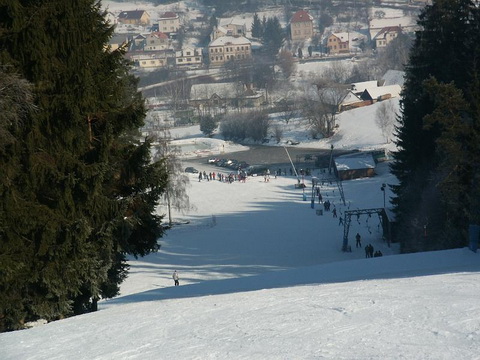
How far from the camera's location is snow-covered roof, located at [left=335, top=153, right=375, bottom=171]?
1368 inches

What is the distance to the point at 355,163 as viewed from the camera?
3500 centimetres

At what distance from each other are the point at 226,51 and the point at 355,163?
2566 inches

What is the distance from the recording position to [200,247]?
20797mm

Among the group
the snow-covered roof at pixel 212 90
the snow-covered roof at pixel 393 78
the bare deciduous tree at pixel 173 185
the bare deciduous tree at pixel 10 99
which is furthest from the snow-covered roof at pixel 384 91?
the bare deciduous tree at pixel 10 99

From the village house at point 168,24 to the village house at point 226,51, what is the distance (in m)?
22.1

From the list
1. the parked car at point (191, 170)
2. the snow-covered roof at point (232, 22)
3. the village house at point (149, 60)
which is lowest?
the parked car at point (191, 170)

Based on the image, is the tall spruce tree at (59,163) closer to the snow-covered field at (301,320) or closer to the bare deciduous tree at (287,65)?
the snow-covered field at (301,320)

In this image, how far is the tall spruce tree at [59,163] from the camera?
750 cm

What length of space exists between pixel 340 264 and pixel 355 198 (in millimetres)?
20593

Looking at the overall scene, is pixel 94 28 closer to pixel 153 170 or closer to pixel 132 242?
pixel 153 170

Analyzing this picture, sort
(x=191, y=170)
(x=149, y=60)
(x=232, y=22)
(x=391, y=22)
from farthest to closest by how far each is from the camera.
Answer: (x=232, y=22)
(x=391, y=22)
(x=149, y=60)
(x=191, y=170)

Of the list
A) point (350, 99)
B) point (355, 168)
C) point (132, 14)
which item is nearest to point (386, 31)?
point (132, 14)

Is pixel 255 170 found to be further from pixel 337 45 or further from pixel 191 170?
pixel 337 45

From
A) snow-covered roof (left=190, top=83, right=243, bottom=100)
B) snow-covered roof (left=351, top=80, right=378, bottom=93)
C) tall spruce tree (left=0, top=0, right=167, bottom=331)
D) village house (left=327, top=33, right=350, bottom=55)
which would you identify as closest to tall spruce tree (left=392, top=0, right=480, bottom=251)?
tall spruce tree (left=0, top=0, right=167, bottom=331)
